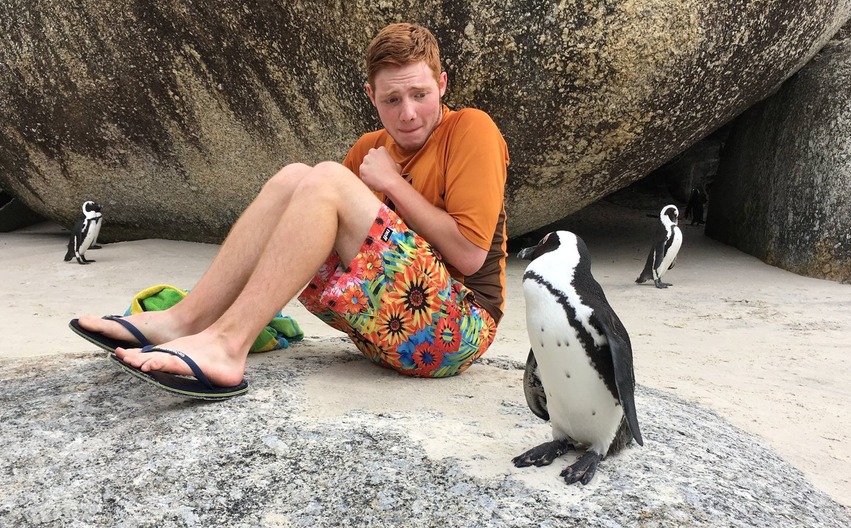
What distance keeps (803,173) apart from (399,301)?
4.22m

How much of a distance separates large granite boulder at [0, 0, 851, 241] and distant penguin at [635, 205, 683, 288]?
57 cm

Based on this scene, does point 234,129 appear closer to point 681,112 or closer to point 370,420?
point 681,112

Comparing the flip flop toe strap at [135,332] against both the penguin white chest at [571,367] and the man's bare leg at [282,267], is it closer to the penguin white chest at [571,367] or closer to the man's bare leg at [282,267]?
the man's bare leg at [282,267]

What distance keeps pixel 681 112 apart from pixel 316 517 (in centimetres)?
400

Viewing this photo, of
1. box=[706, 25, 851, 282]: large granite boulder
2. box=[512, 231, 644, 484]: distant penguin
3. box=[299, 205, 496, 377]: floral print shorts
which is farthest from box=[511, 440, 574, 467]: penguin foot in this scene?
box=[706, 25, 851, 282]: large granite boulder

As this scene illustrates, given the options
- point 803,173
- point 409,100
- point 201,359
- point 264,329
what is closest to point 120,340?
point 201,359

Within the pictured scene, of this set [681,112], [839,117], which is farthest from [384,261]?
[839,117]

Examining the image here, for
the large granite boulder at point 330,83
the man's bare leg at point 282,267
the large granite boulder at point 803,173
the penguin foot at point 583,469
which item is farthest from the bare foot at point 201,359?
the large granite boulder at point 803,173

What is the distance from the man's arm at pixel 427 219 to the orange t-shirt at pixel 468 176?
28 mm

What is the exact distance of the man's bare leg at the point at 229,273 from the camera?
81.6 inches

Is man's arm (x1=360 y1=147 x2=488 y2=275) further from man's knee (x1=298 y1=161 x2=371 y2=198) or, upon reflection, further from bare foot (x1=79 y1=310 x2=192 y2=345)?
bare foot (x1=79 y1=310 x2=192 y2=345)

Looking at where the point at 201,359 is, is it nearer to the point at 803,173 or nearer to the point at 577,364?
the point at 577,364

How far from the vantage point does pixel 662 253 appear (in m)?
5.20

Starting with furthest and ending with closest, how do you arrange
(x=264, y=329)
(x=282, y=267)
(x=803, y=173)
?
(x=803, y=173) < (x=264, y=329) < (x=282, y=267)
